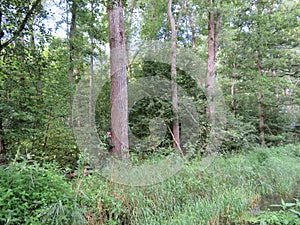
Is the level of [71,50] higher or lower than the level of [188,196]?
higher

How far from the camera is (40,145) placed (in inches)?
152

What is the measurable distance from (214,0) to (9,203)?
7055 mm

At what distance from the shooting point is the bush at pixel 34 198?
138 cm

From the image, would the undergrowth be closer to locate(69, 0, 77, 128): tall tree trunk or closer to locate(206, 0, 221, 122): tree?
locate(206, 0, 221, 122): tree

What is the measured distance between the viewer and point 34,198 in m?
1.54

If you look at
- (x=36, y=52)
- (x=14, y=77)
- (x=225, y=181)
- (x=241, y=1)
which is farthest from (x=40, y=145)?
(x=241, y=1)

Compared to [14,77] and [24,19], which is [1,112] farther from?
[24,19]

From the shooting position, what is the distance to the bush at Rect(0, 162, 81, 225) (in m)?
1.38

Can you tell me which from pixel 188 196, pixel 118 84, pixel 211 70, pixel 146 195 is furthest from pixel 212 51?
pixel 146 195

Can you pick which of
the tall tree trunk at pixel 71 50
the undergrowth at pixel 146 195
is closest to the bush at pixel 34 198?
the undergrowth at pixel 146 195

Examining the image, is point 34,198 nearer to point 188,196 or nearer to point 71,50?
point 188,196

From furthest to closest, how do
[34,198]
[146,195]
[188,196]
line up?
[188,196], [146,195], [34,198]

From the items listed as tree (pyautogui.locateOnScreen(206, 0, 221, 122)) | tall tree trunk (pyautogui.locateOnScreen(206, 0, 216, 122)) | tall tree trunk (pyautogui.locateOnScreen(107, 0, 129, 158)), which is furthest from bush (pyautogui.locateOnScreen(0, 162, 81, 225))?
tree (pyautogui.locateOnScreen(206, 0, 221, 122))

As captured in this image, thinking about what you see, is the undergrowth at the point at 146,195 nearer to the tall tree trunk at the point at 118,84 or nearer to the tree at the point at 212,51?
the tall tree trunk at the point at 118,84
